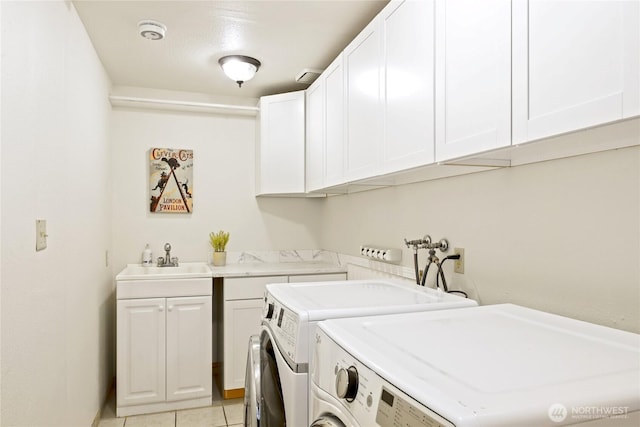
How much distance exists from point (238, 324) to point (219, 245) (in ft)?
2.49

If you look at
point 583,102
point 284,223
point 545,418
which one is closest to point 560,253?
point 583,102

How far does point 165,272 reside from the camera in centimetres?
305

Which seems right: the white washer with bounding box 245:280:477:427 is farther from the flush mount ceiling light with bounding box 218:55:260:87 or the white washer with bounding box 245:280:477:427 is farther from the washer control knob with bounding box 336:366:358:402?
the flush mount ceiling light with bounding box 218:55:260:87

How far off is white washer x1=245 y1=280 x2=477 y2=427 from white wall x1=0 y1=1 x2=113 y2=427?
0.82 m

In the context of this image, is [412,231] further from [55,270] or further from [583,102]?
[55,270]

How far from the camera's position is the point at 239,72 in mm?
2850

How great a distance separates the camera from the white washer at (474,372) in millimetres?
695

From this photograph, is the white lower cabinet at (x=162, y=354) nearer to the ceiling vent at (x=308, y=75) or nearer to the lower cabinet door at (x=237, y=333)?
the lower cabinet door at (x=237, y=333)

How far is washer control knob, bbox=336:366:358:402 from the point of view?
94 centimetres

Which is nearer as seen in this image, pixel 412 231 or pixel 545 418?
pixel 545 418

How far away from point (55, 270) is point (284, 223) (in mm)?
A: 2235

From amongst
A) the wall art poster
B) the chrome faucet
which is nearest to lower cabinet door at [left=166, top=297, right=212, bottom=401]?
the chrome faucet

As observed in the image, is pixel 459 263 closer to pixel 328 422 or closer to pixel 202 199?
pixel 328 422

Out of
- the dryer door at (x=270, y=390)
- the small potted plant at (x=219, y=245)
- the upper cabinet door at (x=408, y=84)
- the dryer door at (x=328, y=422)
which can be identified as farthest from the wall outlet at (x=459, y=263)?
the small potted plant at (x=219, y=245)
